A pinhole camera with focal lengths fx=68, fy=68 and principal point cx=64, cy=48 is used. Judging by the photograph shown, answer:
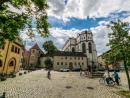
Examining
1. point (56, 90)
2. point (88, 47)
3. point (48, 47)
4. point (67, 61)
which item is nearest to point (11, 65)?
point (56, 90)

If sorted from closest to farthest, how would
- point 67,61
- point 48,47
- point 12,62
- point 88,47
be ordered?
1. point 12,62
2. point 67,61
3. point 88,47
4. point 48,47

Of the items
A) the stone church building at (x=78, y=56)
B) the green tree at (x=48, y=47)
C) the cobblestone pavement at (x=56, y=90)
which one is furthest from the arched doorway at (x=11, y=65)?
the green tree at (x=48, y=47)

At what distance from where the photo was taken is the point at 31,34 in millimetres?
9250

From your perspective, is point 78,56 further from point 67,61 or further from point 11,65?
point 11,65

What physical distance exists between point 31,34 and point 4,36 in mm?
3840

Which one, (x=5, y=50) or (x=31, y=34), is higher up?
(x=31, y=34)

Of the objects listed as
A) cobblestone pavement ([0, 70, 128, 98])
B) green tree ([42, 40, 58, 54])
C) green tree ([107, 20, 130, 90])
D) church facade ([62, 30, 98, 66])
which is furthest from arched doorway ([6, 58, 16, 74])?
church facade ([62, 30, 98, 66])

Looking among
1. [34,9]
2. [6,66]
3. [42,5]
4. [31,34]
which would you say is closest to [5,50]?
[6,66]

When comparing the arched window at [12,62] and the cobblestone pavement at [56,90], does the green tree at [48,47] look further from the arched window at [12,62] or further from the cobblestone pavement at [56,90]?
the cobblestone pavement at [56,90]

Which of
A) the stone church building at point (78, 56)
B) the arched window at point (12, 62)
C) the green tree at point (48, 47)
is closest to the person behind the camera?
the arched window at point (12, 62)

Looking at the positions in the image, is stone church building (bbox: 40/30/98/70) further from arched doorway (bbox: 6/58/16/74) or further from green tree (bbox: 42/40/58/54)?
arched doorway (bbox: 6/58/16/74)

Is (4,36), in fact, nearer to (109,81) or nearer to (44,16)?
(44,16)

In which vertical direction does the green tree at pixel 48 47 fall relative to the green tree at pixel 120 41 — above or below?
above

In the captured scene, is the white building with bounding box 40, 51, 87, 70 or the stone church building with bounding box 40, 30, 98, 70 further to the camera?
the stone church building with bounding box 40, 30, 98, 70
